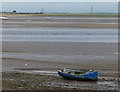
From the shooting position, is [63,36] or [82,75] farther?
[63,36]

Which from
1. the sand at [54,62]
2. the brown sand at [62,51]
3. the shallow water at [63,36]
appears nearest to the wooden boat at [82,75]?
the sand at [54,62]

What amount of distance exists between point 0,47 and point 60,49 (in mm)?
5833

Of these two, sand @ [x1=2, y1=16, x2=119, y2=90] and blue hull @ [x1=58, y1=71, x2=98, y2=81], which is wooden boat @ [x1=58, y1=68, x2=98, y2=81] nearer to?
blue hull @ [x1=58, y1=71, x2=98, y2=81]

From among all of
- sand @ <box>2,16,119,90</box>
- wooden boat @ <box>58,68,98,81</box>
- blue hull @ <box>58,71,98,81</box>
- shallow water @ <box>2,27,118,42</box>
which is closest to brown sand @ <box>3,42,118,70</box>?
sand @ <box>2,16,119,90</box>

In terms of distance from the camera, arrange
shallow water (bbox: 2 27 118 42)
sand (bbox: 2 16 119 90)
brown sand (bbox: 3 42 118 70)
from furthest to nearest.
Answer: shallow water (bbox: 2 27 118 42) → brown sand (bbox: 3 42 118 70) → sand (bbox: 2 16 119 90)

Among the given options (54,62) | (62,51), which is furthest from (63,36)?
(54,62)

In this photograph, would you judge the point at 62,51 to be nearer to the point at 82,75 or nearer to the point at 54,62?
the point at 54,62

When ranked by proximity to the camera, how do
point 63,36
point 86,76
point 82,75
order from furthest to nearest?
1. point 63,36
2. point 82,75
3. point 86,76

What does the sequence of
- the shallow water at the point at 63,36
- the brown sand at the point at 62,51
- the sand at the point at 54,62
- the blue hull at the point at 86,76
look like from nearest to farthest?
the sand at the point at 54,62
the blue hull at the point at 86,76
the brown sand at the point at 62,51
the shallow water at the point at 63,36

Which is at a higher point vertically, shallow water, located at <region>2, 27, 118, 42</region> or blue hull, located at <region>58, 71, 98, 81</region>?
shallow water, located at <region>2, 27, 118, 42</region>

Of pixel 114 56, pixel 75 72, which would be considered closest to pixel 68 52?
pixel 114 56

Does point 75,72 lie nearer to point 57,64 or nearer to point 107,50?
point 57,64

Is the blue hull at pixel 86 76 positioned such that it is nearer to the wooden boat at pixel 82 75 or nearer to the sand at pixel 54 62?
the wooden boat at pixel 82 75

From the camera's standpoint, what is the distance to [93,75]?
19344 mm
